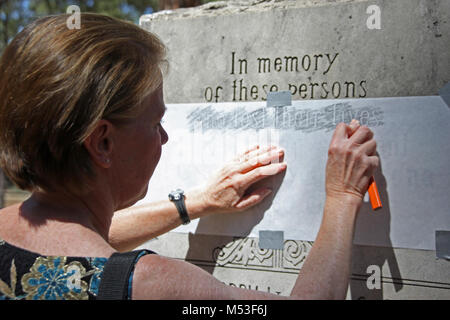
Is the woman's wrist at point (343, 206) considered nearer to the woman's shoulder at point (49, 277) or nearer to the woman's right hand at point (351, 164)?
the woman's right hand at point (351, 164)

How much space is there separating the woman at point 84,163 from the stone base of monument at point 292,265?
30cm

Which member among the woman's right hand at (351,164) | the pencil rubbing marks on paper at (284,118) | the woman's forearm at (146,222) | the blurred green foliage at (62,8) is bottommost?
the woman's forearm at (146,222)

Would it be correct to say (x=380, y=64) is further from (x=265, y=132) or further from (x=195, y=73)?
(x=195, y=73)

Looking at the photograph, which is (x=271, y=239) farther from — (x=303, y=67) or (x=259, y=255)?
(x=303, y=67)

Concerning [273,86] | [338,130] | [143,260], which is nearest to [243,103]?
[273,86]

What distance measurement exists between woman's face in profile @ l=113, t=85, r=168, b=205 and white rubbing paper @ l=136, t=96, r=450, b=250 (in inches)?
19.8

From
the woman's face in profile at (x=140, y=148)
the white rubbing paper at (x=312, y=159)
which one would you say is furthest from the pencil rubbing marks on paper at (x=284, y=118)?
the woman's face in profile at (x=140, y=148)

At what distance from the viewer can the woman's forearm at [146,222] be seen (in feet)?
5.06

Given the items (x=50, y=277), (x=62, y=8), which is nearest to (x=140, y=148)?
(x=50, y=277)

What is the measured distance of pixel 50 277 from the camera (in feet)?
2.96

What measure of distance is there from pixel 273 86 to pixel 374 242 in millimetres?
611

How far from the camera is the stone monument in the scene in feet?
4.46

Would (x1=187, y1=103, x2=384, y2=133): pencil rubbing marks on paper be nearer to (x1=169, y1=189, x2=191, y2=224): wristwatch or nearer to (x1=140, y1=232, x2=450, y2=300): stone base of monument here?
(x1=169, y1=189, x2=191, y2=224): wristwatch

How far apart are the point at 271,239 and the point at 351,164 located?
1.39ft
